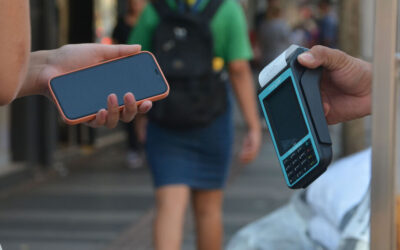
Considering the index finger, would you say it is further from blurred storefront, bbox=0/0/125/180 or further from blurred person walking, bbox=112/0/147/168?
blurred person walking, bbox=112/0/147/168

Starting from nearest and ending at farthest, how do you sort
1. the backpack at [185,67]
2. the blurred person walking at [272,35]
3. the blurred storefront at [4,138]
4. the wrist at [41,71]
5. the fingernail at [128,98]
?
the fingernail at [128,98] → the wrist at [41,71] → the backpack at [185,67] → the blurred storefront at [4,138] → the blurred person walking at [272,35]

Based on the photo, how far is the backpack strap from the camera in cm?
423

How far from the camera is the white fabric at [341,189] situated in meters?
3.86

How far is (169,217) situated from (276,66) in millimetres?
2255

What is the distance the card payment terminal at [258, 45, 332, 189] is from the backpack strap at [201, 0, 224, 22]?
2.18m

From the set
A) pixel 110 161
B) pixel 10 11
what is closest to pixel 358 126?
pixel 110 161

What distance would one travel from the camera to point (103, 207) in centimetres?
738

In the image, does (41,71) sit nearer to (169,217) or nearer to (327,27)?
(169,217)

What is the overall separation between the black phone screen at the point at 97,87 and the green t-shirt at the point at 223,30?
1.96 metres

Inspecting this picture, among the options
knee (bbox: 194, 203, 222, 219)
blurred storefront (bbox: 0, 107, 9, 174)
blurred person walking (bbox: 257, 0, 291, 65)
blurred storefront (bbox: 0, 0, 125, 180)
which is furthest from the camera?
blurred person walking (bbox: 257, 0, 291, 65)

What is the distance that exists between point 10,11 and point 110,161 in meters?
8.65

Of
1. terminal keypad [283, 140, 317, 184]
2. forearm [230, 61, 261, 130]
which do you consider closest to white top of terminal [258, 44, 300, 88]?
terminal keypad [283, 140, 317, 184]

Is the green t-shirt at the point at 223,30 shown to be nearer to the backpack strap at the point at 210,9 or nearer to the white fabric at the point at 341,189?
the backpack strap at the point at 210,9

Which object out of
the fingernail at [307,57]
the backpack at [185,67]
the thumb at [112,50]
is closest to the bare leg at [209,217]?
the backpack at [185,67]
